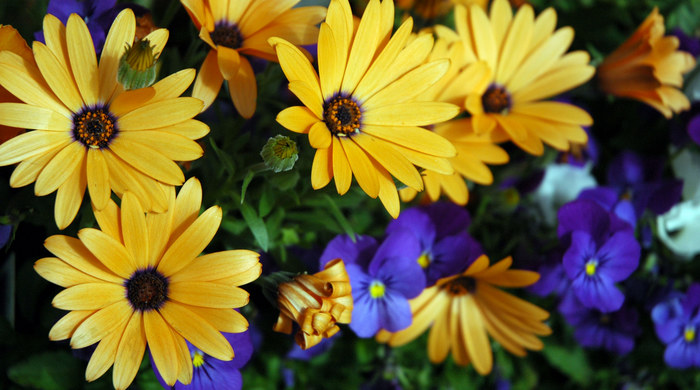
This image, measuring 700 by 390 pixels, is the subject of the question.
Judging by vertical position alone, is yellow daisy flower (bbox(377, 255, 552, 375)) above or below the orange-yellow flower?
below

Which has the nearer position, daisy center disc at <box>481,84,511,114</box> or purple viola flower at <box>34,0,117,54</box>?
purple viola flower at <box>34,0,117,54</box>

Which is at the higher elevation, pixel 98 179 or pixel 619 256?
pixel 98 179

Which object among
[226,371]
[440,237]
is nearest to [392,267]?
[440,237]

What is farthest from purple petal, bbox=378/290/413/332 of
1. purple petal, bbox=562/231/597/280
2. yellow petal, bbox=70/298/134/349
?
yellow petal, bbox=70/298/134/349

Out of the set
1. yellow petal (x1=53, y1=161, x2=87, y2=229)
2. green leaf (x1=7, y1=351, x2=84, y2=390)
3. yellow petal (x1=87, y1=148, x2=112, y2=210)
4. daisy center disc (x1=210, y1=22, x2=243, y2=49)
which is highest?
daisy center disc (x1=210, y1=22, x2=243, y2=49)

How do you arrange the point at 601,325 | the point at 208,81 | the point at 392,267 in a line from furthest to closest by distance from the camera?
1. the point at 601,325
2. the point at 392,267
3. the point at 208,81

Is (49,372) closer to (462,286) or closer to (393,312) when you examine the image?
(393,312)

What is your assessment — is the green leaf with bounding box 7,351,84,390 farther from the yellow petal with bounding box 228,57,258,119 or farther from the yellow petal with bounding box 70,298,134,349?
the yellow petal with bounding box 228,57,258,119
